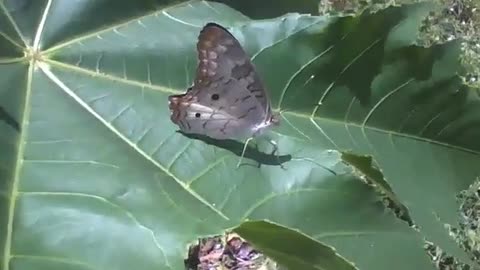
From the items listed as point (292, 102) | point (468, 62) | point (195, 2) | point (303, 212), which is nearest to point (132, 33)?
point (195, 2)

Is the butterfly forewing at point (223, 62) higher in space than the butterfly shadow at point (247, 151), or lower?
higher

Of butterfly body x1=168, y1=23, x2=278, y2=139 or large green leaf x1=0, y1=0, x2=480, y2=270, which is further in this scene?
butterfly body x1=168, y1=23, x2=278, y2=139

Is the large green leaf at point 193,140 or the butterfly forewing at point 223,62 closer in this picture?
the large green leaf at point 193,140

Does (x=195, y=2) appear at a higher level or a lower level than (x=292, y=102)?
higher

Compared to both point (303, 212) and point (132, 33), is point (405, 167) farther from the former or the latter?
point (132, 33)

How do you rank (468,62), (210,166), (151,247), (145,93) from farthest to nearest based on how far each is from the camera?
(468,62)
(145,93)
(210,166)
(151,247)

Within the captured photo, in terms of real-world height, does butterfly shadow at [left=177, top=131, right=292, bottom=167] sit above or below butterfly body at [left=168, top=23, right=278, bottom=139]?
below
